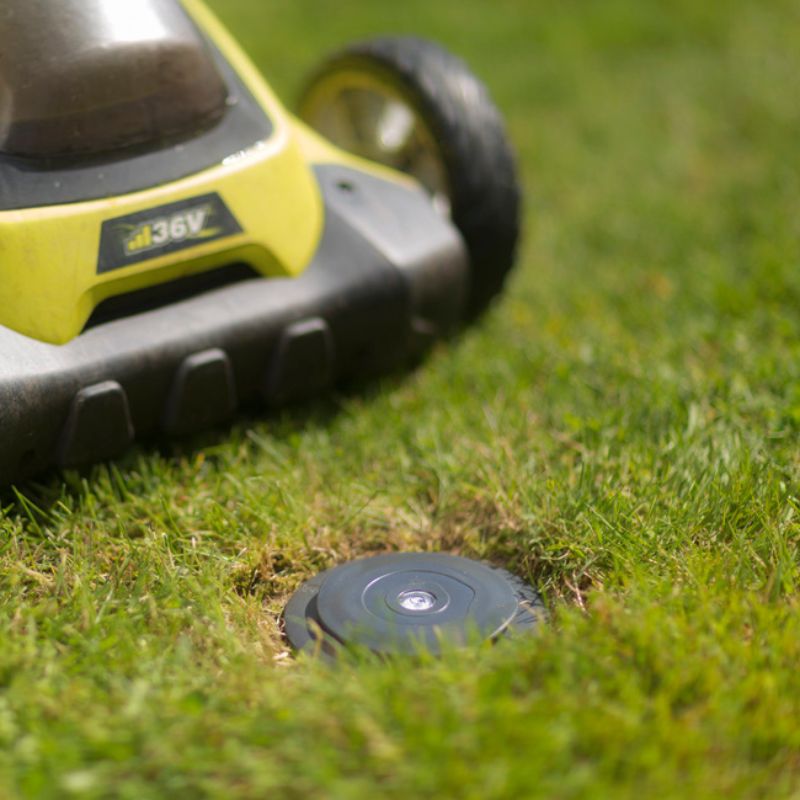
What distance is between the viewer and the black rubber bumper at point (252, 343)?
1789 mm

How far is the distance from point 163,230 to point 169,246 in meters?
0.03

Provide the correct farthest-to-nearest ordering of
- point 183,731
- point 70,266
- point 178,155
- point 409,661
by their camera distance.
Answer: point 178,155, point 70,266, point 409,661, point 183,731

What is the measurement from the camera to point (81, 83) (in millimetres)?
1918

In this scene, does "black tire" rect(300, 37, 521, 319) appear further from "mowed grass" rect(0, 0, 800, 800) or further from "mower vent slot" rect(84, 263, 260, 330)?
"mower vent slot" rect(84, 263, 260, 330)

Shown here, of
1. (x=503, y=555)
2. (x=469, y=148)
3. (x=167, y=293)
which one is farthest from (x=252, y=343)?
(x=469, y=148)

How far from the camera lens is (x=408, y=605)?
1.57 meters

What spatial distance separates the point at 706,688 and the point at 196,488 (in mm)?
915

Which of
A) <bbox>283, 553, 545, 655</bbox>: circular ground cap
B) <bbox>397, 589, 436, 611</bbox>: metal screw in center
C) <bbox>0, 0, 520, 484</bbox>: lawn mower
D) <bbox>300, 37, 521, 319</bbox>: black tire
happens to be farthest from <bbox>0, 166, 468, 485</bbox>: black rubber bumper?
<bbox>397, 589, 436, 611</bbox>: metal screw in center

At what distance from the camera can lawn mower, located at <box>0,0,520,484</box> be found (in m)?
1.83

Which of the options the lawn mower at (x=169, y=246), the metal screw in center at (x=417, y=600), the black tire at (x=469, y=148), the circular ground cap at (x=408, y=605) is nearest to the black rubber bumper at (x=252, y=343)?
the lawn mower at (x=169, y=246)

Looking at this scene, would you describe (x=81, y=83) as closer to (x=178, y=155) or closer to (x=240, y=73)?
(x=178, y=155)

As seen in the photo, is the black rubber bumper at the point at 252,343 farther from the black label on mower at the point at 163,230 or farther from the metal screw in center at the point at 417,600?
the metal screw in center at the point at 417,600

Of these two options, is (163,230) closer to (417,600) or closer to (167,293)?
(167,293)

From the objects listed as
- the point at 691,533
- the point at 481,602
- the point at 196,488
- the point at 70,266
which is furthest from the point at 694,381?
the point at 70,266
